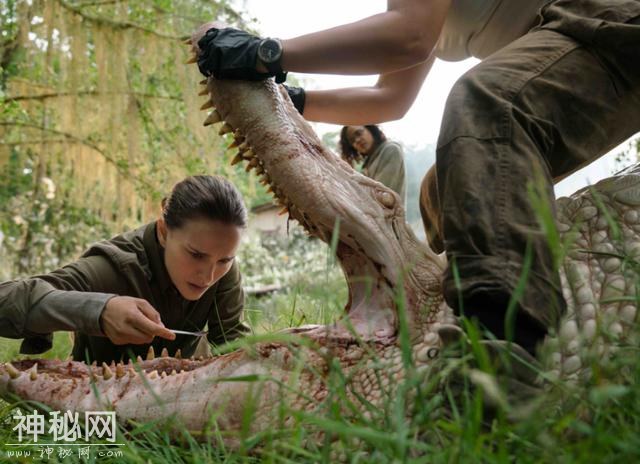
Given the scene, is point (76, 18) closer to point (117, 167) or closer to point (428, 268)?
point (117, 167)

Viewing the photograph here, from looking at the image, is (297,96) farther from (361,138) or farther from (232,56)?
(361,138)

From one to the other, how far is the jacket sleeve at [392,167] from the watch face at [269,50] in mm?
3415

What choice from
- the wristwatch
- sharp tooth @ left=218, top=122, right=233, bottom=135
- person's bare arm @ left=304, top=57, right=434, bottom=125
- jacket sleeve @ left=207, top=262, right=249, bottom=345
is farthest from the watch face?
jacket sleeve @ left=207, top=262, right=249, bottom=345

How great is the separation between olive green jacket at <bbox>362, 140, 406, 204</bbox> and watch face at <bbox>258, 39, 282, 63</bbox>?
3.39 meters

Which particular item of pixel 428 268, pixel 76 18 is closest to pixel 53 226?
pixel 76 18

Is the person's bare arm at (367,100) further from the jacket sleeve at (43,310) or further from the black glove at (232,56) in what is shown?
the jacket sleeve at (43,310)

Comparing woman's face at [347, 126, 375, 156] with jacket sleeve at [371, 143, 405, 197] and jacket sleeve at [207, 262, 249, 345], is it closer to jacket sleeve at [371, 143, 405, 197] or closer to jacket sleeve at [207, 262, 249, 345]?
jacket sleeve at [371, 143, 405, 197]

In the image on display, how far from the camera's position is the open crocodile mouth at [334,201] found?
1.77 m

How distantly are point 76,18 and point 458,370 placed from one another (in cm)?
622

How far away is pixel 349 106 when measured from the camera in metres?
2.47

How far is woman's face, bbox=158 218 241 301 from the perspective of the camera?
251cm

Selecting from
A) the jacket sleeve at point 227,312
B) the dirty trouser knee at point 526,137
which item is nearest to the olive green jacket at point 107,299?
the jacket sleeve at point 227,312

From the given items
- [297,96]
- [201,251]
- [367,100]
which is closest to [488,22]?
[367,100]

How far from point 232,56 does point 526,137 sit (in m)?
0.84
